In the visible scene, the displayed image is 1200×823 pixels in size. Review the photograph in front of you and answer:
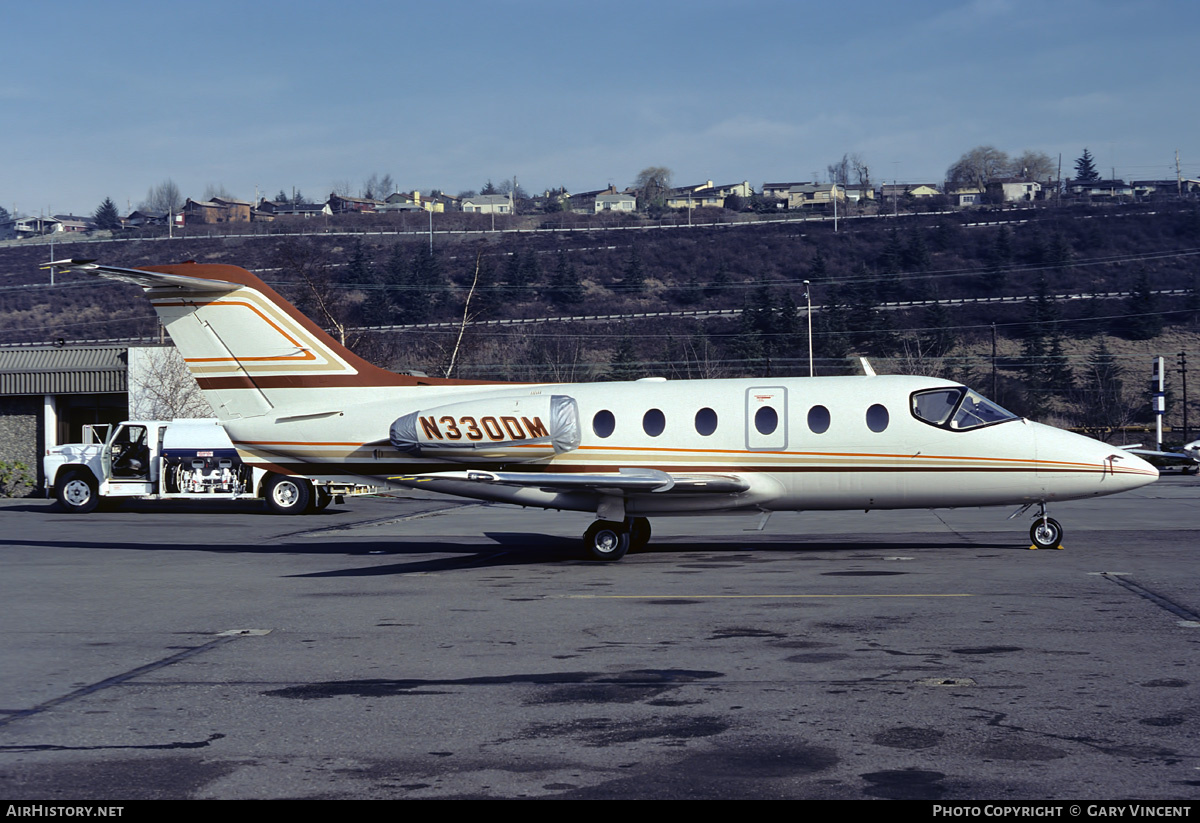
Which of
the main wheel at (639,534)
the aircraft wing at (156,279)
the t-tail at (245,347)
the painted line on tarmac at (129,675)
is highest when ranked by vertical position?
the aircraft wing at (156,279)

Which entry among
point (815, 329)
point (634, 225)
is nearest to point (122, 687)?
point (815, 329)

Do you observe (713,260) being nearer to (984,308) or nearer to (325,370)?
(984,308)

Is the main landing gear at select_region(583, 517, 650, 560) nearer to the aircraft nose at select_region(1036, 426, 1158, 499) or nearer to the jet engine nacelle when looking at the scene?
the jet engine nacelle

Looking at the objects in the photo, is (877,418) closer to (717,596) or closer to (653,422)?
(653,422)

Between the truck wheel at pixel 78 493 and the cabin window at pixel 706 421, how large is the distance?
21.3 meters

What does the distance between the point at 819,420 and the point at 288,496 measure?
17633 millimetres

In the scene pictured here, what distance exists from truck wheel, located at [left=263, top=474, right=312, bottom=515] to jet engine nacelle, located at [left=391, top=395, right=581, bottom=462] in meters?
13.3

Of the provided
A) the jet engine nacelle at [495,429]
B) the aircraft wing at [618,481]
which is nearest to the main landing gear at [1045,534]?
the aircraft wing at [618,481]

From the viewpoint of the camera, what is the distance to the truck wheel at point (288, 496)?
31047 mm

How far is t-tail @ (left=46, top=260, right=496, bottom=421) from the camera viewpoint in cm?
1931

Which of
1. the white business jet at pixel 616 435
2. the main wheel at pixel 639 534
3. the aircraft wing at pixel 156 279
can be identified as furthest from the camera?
the main wheel at pixel 639 534

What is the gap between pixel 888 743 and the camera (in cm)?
738

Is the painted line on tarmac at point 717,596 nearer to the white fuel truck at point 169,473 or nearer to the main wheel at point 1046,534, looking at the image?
the main wheel at point 1046,534

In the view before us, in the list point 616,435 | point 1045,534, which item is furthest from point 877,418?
point 616,435
